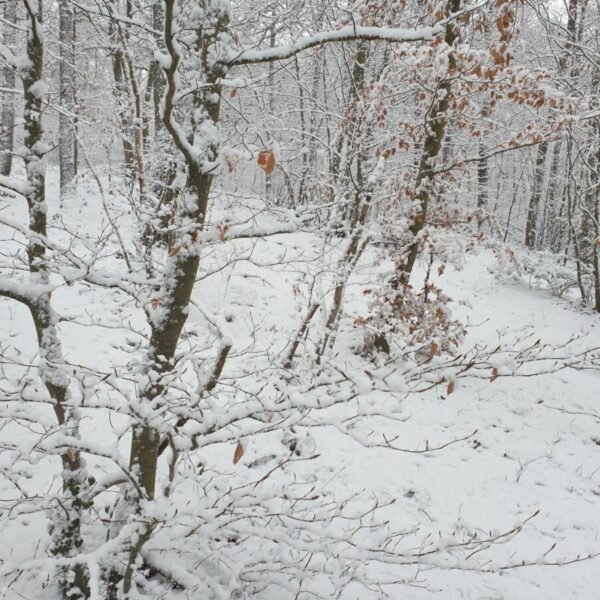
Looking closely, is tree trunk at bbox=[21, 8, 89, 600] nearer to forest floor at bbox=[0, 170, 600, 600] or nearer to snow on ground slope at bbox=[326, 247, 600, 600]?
forest floor at bbox=[0, 170, 600, 600]

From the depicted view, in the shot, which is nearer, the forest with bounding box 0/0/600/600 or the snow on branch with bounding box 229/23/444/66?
the snow on branch with bounding box 229/23/444/66

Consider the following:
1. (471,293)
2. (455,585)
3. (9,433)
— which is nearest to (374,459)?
(455,585)

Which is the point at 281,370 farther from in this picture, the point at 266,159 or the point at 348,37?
the point at 348,37

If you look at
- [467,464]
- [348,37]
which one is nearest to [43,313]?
[348,37]

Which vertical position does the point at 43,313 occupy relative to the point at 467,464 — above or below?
above

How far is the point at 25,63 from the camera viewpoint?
2787 millimetres

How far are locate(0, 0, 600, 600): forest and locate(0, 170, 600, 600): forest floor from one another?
33 millimetres

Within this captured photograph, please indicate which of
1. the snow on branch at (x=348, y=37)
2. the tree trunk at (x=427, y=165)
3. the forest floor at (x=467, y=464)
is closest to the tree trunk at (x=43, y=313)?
the forest floor at (x=467, y=464)

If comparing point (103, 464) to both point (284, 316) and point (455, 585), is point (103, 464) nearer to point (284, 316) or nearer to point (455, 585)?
point (455, 585)

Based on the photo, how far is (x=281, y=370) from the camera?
316 centimetres

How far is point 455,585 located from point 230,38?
4.80 meters

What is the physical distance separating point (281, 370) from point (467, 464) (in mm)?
3978

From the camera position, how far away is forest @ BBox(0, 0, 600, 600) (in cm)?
250

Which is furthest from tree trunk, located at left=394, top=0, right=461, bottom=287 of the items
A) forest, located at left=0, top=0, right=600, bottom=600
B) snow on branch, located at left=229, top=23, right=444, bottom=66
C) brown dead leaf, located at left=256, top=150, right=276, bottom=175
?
brown dead leaf, located at left=256, top=150, right=276, bottom=175
